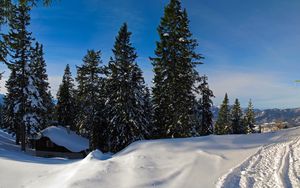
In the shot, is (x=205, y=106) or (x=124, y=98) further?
(x=205, y=106)

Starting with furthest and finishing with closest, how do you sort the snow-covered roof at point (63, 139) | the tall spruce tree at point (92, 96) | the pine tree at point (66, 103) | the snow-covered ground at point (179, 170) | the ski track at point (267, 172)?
the pine tree at point (66, 103) < the snow-covered roof at point (63, 139) < the tall spruce tree at point (92, 96) < the snow-covered ground at point (179, 170) < the ski track at point (267, 172)

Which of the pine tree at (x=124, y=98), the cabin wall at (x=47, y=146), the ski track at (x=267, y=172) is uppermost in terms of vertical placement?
the pine tree at (x=124, y=98)

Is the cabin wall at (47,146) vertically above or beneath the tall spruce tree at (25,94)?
beneath

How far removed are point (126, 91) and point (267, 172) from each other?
2038 cm

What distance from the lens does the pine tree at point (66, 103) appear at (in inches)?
1783

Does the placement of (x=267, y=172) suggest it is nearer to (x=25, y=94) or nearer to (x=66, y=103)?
(x=25, y=94)

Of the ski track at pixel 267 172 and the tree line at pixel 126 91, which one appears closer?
the ski track at pixel 267 172

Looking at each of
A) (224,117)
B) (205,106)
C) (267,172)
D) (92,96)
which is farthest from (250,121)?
(267,172)

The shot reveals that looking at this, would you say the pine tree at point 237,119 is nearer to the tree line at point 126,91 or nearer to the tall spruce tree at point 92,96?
the tree line at point 126,91

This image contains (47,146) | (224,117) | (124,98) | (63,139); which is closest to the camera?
(124,98)

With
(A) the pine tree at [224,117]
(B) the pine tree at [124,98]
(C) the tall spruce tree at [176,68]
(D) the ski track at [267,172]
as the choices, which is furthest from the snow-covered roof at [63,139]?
(D) the ski track at [267,172]

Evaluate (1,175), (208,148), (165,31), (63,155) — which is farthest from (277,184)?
(63,155)

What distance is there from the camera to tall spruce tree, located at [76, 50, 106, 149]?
35219 millimetres

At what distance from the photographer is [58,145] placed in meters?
40.5
